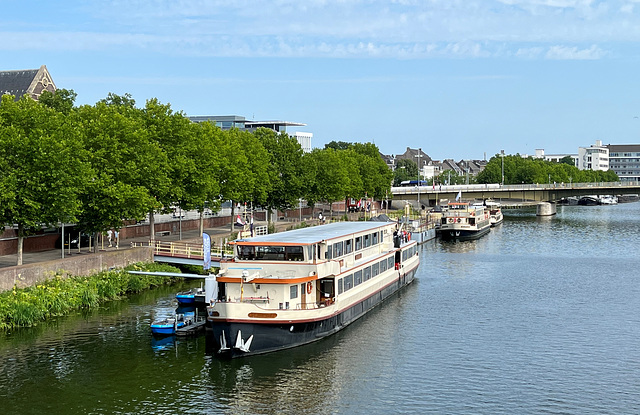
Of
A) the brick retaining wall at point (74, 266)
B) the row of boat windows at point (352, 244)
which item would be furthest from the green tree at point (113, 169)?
the row of boat windows at point (352, 244)

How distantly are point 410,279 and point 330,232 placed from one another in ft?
62.0

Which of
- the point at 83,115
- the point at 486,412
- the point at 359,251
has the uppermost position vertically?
the point at 83,115

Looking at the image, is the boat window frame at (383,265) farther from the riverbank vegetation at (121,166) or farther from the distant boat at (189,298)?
the riverbank vegetation at (121,166)

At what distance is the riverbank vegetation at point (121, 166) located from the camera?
55.4 meters

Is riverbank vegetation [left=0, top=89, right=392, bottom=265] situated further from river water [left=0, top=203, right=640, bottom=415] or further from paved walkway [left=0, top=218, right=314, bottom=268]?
river water [left=0, top=203, right=640, bottom=415]

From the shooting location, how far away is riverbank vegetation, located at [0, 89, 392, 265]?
2181 inches

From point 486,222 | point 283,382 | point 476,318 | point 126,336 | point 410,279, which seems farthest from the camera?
point 486,222

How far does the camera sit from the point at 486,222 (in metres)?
134

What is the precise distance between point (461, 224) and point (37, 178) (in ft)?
247

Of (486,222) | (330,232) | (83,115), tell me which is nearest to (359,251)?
(330,232)

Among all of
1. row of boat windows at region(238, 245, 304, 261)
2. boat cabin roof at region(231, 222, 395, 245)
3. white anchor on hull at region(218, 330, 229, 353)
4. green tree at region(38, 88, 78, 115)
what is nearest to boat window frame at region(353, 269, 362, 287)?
boat cabin roof at region(231, 222, 395, 245)

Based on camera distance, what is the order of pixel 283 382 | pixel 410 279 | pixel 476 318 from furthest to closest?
pixel 410 279 < pixel 476 318 < pixel 283 382

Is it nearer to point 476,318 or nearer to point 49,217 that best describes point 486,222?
point 476,318

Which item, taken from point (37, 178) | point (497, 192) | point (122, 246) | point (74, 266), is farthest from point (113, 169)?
point (497, 192)
